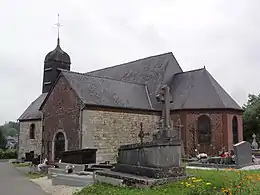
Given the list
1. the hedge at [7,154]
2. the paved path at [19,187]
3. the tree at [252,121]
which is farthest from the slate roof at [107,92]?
the hedge at [7,154]

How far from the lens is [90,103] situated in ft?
75.0

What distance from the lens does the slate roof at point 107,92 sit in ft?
78.5

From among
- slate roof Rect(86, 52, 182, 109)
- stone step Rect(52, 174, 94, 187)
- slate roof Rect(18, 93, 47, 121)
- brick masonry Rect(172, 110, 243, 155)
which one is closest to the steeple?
slate roof Rect(18, 93, 47, 121)

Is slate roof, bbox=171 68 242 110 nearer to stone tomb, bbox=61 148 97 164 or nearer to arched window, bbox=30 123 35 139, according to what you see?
stone tomb, bbox=61 148 97 164

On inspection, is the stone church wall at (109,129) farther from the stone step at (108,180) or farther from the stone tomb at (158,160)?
the stone tomb at (158,160)

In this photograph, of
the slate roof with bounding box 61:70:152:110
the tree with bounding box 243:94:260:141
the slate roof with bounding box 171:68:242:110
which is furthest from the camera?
the tree with bounding box 243:94:260:141

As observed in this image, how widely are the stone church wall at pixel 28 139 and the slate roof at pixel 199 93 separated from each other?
16686 mm

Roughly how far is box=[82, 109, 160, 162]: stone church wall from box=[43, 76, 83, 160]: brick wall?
82cm

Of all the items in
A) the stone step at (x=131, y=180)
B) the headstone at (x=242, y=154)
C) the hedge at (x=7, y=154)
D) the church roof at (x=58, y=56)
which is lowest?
the hedge at (x=7, y=154)

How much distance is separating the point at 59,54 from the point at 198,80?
1868 cm

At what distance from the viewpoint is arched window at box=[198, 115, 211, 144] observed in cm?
2500

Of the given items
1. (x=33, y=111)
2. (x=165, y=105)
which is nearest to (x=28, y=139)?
(x=33, y=111)

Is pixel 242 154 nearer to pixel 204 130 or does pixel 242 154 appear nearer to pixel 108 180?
pixel 204 130

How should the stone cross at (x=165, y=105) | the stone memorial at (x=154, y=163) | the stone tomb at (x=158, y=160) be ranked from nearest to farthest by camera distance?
the stone memorial at (x=154, y=163) < the stone tomb at (x=158, y=160) < the stone cross at (x=165, y=105)
